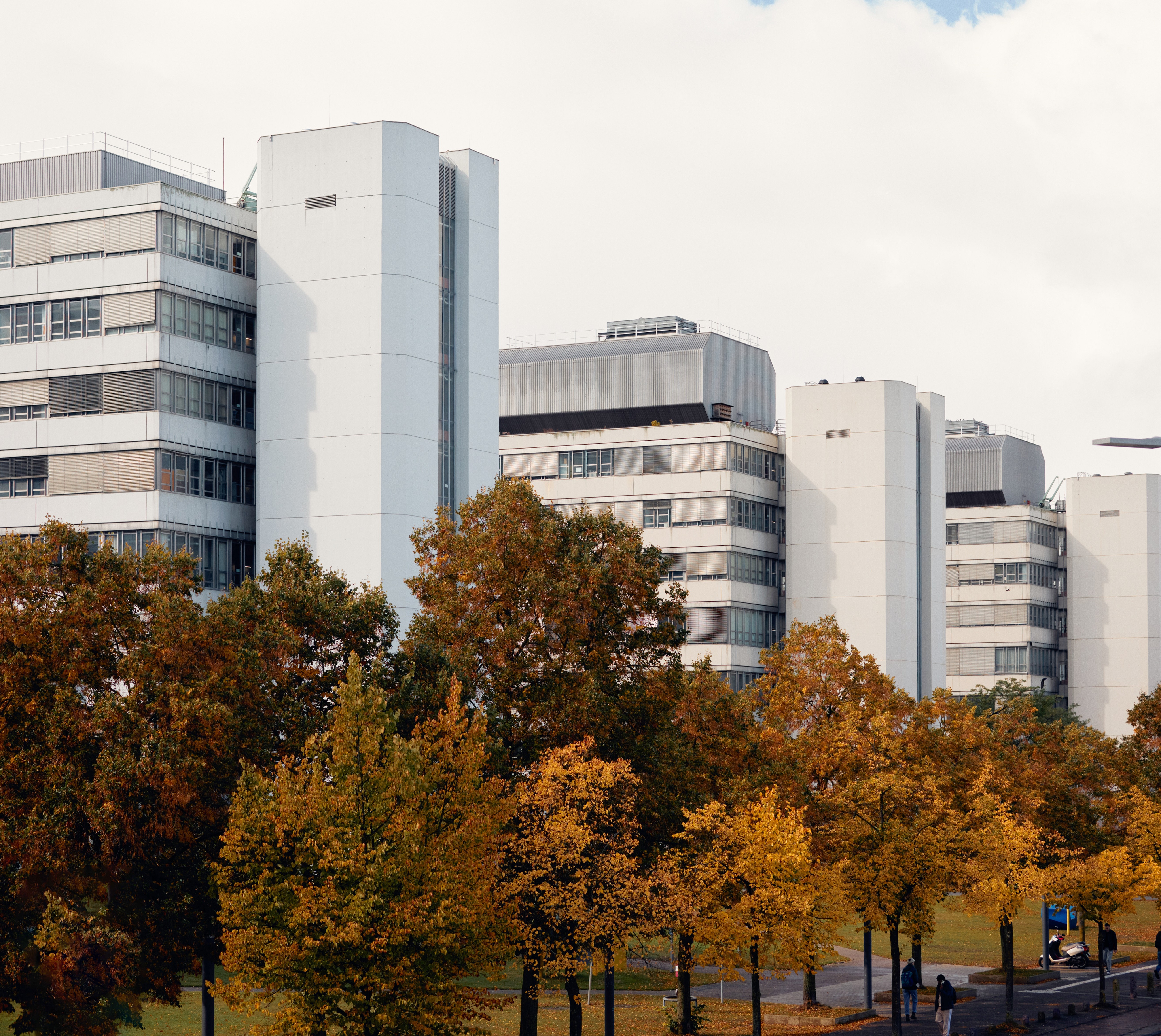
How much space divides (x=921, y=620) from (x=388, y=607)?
88974 mm

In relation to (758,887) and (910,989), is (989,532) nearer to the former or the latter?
(910,989)

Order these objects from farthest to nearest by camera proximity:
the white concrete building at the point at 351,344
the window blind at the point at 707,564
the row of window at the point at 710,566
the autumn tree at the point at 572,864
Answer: the window blind at the point at 707,564, the row of window at the point at 710,566, the white concrete building at the point at 351,344, the autumn tree at the point at 572,864

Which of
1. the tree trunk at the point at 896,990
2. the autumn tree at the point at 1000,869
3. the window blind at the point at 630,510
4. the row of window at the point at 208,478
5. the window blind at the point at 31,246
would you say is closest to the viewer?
the tree trunk at the point at 896,990

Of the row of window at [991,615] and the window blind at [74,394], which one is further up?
the window blind at [74,394]

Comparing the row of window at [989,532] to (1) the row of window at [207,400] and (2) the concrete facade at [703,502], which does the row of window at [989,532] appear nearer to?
(2) the concrete facade at [703,502]

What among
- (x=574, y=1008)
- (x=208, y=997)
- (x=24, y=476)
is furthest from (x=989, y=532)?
(x=208, y=997)

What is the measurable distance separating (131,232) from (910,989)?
5354 centimetres

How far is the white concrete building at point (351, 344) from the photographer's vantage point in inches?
3457

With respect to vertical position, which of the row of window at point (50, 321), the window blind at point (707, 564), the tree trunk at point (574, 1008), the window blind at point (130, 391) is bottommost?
the tree trunk at point (574, 1008)

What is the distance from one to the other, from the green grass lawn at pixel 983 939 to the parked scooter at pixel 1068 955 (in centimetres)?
110

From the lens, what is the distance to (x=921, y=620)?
131m

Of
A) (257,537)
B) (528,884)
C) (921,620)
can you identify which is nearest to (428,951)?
(528,884)

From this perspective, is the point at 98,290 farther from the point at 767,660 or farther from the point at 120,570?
the point at 120,570

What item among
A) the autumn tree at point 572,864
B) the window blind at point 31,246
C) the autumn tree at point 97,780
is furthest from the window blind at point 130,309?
the autumn tree at point 572,864
